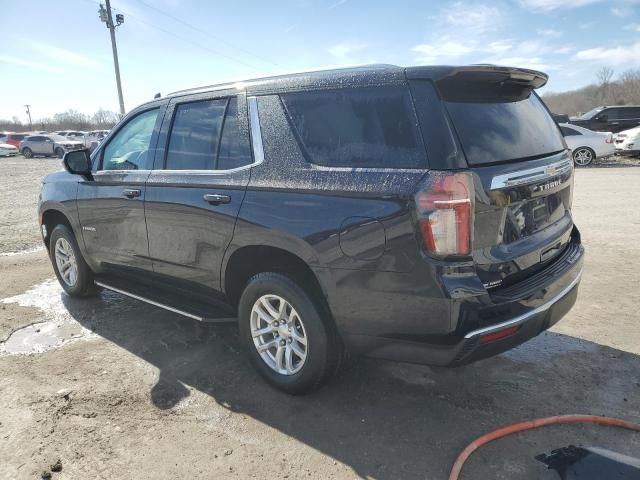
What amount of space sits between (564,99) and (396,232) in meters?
107

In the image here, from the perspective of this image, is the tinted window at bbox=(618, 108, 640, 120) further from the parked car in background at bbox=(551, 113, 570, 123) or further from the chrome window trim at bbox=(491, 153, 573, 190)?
the chrome window trim at bbox=(491, 153, 573, 190)

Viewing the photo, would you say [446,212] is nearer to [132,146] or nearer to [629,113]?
[132,146]

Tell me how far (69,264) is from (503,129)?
14.7 ft

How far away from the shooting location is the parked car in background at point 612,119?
20.3 metres

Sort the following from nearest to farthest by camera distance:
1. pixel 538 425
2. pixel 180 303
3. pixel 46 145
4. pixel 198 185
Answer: pixel 538 425, pixel 198 185, pixel 180 303, pixel 46 145

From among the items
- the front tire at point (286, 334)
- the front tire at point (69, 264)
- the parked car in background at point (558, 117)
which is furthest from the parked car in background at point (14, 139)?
the front tire at point (286, 334)

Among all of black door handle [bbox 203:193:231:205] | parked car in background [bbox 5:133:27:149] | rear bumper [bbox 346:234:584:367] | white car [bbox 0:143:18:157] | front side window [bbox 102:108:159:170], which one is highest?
front side window [bbox 102:108:159:170]

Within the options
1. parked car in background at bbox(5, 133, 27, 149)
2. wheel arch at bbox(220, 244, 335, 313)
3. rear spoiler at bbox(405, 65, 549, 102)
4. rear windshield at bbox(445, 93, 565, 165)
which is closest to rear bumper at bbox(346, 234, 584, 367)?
wheel arch at bbox(220, 244, 335, 313)

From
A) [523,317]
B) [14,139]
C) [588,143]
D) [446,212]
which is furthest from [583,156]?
[14,139]

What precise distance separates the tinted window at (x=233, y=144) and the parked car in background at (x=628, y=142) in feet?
59.0

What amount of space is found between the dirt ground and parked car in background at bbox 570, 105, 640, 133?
61.1 feet

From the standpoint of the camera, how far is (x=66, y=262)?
521cm

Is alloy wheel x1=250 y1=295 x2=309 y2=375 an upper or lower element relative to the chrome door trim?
lower

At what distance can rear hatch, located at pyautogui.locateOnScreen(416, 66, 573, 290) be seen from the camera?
2498 millimetres
